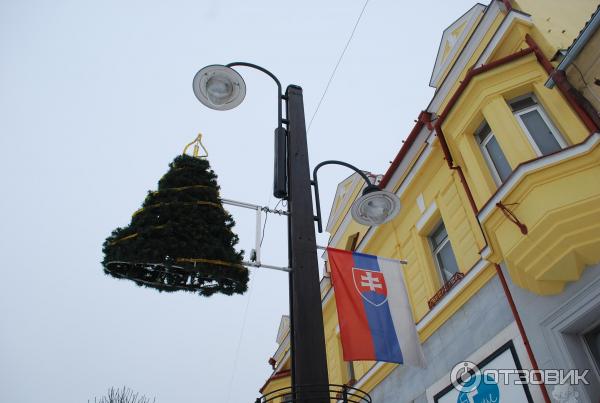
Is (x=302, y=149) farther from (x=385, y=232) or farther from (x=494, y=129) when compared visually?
(x=385, y=232)

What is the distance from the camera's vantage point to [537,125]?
851 centimetres

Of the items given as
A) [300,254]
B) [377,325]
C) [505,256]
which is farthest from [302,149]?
[505,256]

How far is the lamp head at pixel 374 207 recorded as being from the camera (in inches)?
262

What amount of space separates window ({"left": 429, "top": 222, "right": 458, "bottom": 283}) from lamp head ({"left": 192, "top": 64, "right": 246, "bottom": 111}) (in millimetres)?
6474

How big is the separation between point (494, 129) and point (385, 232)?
5.22 meters

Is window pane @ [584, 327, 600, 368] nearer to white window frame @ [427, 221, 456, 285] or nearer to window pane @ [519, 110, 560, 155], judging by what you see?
window pane @ [519, 110, 560, 155]

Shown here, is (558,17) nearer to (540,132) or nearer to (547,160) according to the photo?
(540,132)

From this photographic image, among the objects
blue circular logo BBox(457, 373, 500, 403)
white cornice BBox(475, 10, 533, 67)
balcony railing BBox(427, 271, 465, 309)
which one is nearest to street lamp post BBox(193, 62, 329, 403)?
blue circular logo BBox(457, 373, 500, 403)

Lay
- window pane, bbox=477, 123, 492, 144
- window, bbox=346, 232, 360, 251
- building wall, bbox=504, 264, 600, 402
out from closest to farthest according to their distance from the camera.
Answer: building wall, bbox=504, 264, 600, 402 → window pane, bbox=477, 123, 492, 144 → window, bbox=346, 232, 360, 251

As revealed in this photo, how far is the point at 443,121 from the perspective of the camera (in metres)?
9.90

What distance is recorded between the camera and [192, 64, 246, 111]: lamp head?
20.7 feet

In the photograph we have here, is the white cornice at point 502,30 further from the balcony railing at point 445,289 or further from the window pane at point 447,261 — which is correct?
the balcony railing at point 445,289

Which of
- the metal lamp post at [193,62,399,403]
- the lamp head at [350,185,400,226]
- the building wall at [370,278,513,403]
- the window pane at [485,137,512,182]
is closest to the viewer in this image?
the metal lamp post at [193,62,399,403]

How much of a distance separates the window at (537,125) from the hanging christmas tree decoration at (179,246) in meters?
5.80
